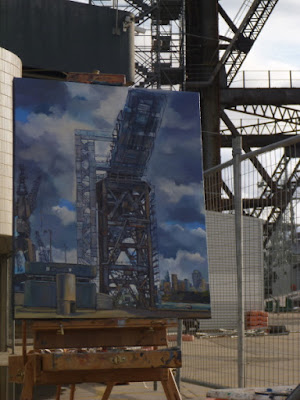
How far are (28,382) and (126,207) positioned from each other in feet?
6.85

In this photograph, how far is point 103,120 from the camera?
8.44m

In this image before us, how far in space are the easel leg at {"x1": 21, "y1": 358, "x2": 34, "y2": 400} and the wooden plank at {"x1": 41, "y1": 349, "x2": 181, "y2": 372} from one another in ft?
0.55

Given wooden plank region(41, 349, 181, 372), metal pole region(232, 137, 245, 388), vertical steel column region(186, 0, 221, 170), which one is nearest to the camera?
wooden plank region(41, 349, 181, 372)

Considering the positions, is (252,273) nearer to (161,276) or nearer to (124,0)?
(161,276)

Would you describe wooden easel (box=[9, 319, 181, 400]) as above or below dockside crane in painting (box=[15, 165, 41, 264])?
below

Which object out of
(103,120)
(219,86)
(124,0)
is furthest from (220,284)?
(219,86)

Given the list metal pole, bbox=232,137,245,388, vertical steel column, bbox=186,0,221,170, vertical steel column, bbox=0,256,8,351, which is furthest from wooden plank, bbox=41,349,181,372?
vertical steel column, bbox=186,0,221,170

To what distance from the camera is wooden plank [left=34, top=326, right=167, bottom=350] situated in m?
7.51

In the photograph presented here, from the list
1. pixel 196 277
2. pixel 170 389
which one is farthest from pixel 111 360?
pixel 196 277

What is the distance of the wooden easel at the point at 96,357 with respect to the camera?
7.12 meters

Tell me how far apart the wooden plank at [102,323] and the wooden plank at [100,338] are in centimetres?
6

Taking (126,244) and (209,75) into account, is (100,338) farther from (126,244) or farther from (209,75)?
(209,75)

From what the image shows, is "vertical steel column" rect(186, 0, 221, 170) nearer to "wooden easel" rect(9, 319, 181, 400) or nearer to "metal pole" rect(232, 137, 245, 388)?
"metal pole" rect(232, 137, 245, 388)

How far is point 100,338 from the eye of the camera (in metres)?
7.70
